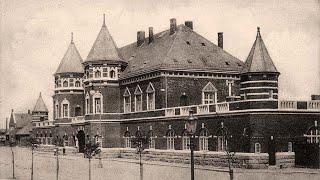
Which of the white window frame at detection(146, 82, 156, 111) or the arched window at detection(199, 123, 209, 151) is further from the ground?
the white window frame at detection(146, 82, 156, 111)

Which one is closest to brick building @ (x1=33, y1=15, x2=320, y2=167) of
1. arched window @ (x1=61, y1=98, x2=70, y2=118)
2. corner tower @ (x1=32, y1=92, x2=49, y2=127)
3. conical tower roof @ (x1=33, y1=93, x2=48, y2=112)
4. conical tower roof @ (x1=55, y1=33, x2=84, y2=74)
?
arched window @ (x1=61, y1=98, x2=70, y2=118)

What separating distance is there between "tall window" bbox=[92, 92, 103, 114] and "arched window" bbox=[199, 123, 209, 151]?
10.7 metres

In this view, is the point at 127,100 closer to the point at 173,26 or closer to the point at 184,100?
the point at 184,100

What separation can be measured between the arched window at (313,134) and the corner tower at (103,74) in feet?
53.4

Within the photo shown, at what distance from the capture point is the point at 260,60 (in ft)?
98.3

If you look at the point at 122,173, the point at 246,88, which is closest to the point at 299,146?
the point at 246,88

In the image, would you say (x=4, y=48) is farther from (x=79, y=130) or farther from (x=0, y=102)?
(x=79, y=130)

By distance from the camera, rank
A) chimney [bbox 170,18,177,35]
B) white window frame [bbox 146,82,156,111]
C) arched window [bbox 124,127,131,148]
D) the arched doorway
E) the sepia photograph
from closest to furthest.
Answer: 1. the sepia photograph
2. white window frame [bbox 146,82,156,111]
3. chimney [bbox 170,18,177,35]
4. arched window [bbox 124,127,131,148]
5. the arched doorway

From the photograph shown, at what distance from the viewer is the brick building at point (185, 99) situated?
90.3 ft

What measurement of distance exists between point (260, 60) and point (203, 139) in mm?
5086

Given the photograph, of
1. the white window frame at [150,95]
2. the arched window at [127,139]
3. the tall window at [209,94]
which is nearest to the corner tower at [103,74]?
the arched window at [127,139]

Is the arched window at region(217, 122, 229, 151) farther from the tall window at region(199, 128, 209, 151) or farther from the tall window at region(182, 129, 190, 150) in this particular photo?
the tall window at region(182, 129, 190, 150)

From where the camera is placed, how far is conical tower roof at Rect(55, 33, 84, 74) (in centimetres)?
4753

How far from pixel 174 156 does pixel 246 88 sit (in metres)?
6.39
